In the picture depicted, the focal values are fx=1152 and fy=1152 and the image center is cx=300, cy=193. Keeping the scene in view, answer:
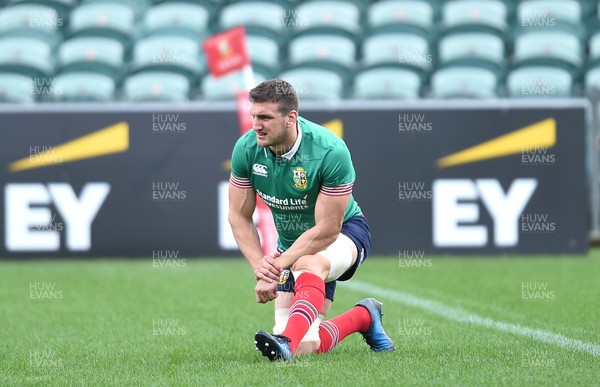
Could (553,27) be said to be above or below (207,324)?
above

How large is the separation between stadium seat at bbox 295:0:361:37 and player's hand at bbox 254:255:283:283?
10.6 meters

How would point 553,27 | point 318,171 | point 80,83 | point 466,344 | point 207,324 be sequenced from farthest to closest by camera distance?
point 553,27 → point 80,83 → point 207,324 → point 466,344 → point 318,171

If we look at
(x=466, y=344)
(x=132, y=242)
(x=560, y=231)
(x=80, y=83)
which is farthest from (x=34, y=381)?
(x=80, y=83)

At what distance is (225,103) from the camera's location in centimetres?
1300

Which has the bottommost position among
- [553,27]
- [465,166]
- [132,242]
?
[132,242]

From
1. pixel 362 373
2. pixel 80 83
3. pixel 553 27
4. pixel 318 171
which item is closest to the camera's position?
pixel 362 373

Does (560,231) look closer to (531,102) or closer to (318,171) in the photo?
(531,102)

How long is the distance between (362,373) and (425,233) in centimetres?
731

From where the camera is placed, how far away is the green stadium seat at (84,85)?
1480cm

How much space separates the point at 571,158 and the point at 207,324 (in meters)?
6.31

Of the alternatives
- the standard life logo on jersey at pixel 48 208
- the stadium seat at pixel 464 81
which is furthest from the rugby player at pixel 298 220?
the stadium seat at pixel 464 81

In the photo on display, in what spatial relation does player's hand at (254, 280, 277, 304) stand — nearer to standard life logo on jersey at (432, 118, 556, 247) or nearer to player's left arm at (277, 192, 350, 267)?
player's left arm at (277, 192, 350, 267)

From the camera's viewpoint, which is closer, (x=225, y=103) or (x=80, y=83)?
(x=225, y=103)

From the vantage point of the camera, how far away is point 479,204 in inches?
503
